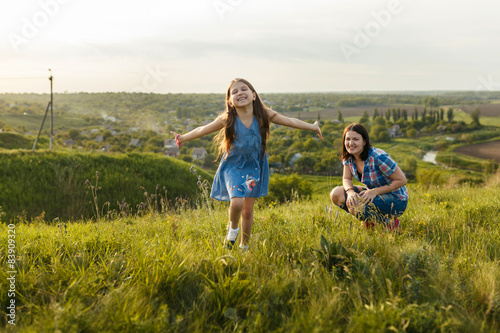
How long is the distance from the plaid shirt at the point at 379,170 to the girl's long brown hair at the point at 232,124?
1289 mm

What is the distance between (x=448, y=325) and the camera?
1.93 metres

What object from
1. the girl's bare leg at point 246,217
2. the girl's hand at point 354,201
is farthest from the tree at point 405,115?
the girl's bare leg at point 246,217

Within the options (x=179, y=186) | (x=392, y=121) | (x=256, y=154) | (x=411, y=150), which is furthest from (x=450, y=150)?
(x=256, y=154)

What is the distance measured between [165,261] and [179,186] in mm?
14522

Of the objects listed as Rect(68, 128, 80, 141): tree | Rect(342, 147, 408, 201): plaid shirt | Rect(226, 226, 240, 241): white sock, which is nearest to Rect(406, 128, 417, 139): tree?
Rect(68, 128, 80, 141): tree

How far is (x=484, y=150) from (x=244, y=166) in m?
121

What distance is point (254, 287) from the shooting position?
2.27 m

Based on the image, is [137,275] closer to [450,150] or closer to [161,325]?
[161,325]

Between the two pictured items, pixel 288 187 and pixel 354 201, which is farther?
pixel 288 187

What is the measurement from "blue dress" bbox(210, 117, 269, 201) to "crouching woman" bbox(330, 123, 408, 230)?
40.5 inches

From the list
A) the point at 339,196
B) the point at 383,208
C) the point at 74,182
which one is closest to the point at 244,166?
the point at 339,196

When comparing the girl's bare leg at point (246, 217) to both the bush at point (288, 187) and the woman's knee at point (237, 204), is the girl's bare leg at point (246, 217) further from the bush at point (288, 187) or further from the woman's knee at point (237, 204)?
the bush at point (288, 187)

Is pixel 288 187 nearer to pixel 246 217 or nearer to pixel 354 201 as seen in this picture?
pixel 354 201

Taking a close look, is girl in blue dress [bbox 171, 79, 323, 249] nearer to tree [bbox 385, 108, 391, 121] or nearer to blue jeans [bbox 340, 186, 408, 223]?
blue jeans [bbox 340, 186, 408, 223]
